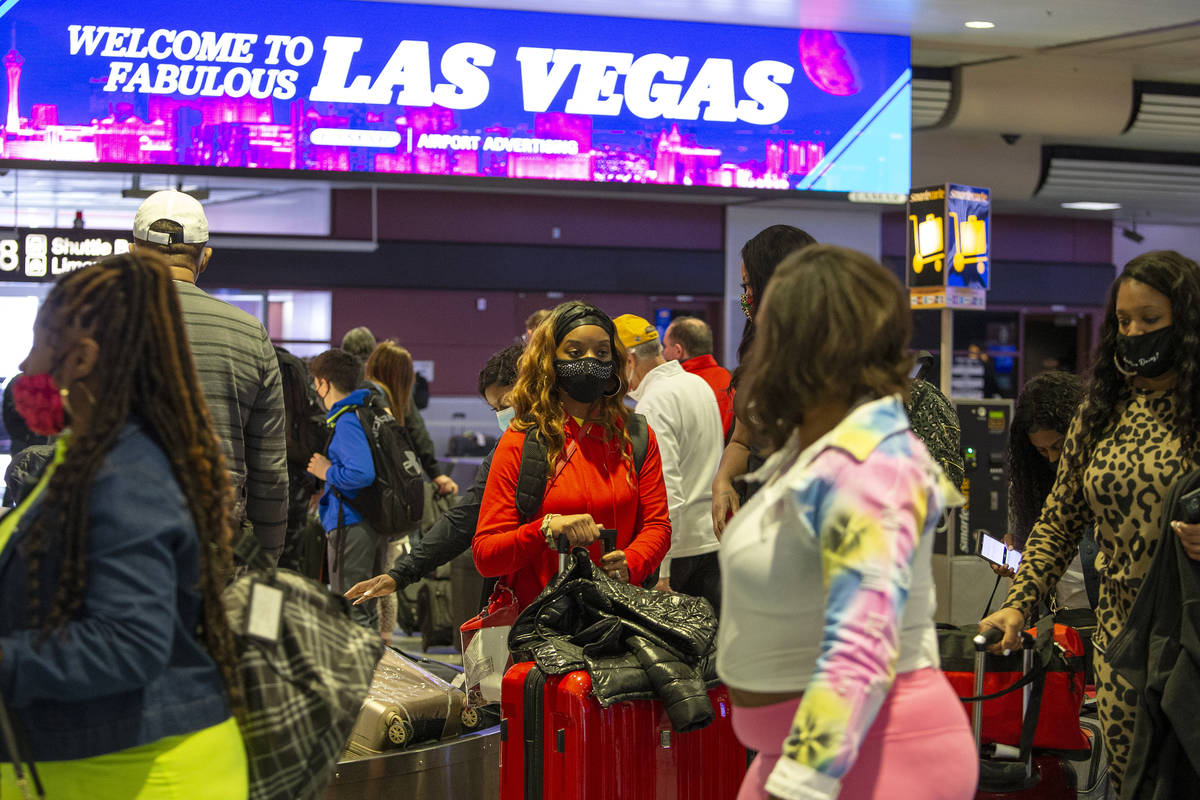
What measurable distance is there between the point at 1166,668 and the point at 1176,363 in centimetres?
62

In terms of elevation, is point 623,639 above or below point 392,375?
below

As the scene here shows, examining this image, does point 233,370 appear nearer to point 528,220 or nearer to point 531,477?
point 531,477

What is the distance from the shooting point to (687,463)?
15.0 feet

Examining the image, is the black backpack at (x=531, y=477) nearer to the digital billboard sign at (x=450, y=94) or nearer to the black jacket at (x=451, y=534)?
the black jacket at (x=451, y=534)

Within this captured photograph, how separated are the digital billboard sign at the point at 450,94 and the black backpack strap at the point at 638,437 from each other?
340 centimetres

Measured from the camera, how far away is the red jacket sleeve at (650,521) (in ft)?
10.1

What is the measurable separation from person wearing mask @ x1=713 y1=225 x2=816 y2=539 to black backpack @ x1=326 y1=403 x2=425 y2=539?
2.56m

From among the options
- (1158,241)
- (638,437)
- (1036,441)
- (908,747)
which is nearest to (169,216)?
(638,437)

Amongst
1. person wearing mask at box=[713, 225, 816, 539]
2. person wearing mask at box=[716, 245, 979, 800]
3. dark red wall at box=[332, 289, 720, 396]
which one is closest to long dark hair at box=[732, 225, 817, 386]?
person wearing mask at box=[713, 225, 816, 539]

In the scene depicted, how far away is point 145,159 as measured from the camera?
19.4 feet

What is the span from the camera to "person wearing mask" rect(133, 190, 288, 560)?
9.61 feet

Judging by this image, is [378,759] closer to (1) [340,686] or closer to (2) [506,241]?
(1) [340,686]

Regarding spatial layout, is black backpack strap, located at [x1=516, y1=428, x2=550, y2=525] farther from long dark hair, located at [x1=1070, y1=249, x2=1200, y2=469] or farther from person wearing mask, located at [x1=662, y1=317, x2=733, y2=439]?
person wearing mask, located at [x1=662, y1=317, x2=733, y2=439]

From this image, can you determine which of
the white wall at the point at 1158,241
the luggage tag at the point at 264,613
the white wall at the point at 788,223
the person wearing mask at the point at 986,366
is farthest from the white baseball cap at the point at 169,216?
the white wall at the point at 1158,241
